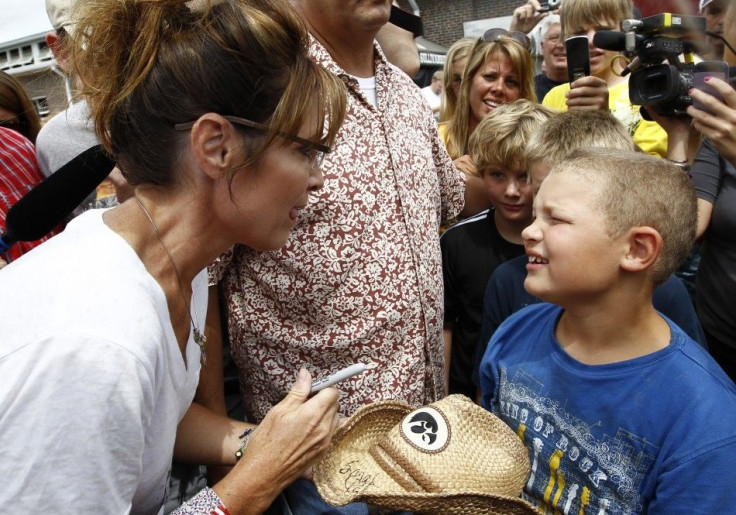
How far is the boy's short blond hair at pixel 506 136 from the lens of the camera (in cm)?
227

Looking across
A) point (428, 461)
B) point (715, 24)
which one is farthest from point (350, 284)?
point (715, 24)

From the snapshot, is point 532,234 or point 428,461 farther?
point 532,234

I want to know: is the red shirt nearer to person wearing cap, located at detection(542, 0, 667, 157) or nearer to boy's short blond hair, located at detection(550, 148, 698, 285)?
boy's short blond hair, located at detection(550, 148, 698, 285)

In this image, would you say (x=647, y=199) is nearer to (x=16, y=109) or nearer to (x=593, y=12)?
(x=593, y=12)

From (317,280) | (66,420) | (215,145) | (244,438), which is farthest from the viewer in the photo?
(317,280)

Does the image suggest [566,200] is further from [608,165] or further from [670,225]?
[670,225]

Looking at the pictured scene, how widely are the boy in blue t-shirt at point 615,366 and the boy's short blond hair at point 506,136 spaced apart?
2.37 feet

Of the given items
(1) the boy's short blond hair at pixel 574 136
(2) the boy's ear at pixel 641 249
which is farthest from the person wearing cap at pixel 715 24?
(2) the boy's ear at pixel 641 249

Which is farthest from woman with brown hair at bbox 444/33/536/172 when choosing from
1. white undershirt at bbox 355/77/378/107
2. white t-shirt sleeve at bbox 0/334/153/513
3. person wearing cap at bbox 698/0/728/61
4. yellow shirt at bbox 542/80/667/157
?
white t-shirt sleeve at bbox 0/334/153/513

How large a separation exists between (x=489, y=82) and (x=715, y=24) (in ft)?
3.58

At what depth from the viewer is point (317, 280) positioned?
175 centimetres

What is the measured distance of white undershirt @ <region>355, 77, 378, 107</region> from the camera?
1.96m

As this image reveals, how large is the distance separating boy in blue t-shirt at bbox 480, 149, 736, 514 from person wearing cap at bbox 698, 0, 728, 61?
777 millimetres

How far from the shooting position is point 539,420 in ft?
4.83
